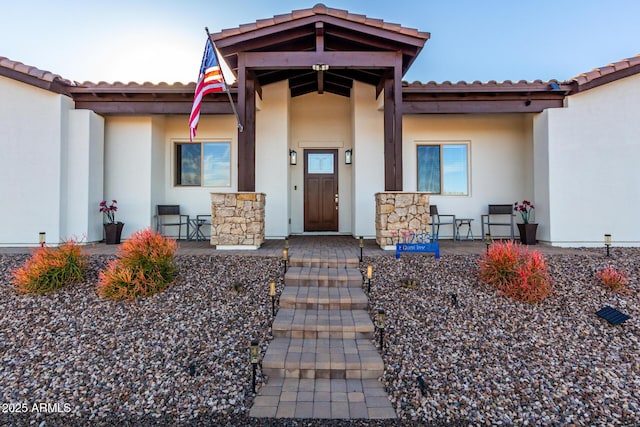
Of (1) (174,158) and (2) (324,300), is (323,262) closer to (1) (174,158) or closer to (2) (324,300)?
(2) (324,300)

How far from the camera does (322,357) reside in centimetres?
292

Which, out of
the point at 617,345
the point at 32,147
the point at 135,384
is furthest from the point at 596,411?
the point at 32,147

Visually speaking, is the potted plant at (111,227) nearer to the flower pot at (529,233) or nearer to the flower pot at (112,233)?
the flower pot at (112,233)

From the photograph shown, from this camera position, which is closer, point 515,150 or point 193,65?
point 515,150

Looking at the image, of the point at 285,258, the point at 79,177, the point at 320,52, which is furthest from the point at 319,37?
the point at 79,177

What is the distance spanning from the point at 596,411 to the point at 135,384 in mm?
3692

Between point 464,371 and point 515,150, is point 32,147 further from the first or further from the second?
point 515,150

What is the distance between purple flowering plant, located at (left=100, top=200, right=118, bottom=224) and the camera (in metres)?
6.91

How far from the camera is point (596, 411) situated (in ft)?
7.89

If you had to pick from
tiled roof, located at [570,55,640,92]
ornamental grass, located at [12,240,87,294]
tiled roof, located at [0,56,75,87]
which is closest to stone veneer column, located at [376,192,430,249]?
tiled roof, located at [570,55,640,92]

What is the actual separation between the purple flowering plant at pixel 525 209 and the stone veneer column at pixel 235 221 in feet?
19.3

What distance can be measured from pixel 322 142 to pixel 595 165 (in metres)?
6.03

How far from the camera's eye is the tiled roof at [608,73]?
6281mm

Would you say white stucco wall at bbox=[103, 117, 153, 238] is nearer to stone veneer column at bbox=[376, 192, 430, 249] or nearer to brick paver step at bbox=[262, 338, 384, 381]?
stone veneer column at bbox=[376, 192, 430, 249]
